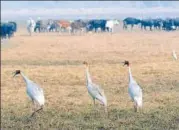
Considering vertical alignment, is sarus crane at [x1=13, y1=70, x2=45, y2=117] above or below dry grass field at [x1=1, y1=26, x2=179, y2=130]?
above

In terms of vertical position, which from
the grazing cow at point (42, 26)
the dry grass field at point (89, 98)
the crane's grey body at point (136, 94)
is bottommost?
the grazing cow at point (42, 26)

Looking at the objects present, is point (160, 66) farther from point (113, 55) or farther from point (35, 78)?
point (113, 55)

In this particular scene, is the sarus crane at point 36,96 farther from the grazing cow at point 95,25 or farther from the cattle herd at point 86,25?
the grazing cow at point 95,25

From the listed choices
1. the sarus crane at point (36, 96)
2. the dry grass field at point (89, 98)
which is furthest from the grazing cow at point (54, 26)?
the sarus crane at point (36, 96)

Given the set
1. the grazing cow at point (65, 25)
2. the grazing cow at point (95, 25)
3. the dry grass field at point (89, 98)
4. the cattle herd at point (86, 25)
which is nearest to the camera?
the dry grass field at point (89, 98)

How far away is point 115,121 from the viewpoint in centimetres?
1098

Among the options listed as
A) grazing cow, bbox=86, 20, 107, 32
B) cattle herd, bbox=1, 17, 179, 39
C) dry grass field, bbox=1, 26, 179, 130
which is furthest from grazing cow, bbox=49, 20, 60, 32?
dry grass field, bbox=1, 26, 179, 130

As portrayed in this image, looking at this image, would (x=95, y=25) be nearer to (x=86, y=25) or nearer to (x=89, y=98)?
(x=86, y=25)

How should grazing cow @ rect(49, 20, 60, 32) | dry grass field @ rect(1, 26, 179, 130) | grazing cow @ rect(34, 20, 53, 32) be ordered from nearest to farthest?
1. dry grass field @ rect(1, 26, 179, 130)
2. grazing cow @ rect(49, 20, 60, 32)
3. grazing cow @ rect(34, 20, 53, 32)

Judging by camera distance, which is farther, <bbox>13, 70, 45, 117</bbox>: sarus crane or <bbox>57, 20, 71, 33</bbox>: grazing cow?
<bbox>57, 20, 71, 33</bbox>: grazing cow

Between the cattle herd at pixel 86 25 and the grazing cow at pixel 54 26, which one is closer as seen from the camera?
the cattle herd at pixel 86 25

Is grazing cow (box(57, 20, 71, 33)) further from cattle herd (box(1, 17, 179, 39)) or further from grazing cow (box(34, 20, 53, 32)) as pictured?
grazing cow (box(34, 20, 53, 32))

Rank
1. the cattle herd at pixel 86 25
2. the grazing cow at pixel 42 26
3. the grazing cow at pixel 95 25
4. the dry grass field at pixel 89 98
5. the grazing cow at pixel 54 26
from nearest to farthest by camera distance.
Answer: the dry grass field at pixel 89 98, the cattle herd at pixel 86 25, the grazing cow at pixel 95 25, the grazing cow at pixel 54 26, the grazing cow at pixel 42 26

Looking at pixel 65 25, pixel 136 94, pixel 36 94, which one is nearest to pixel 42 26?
pixel 65 25
